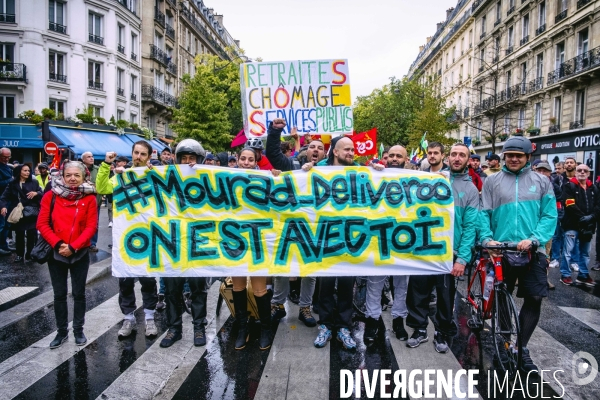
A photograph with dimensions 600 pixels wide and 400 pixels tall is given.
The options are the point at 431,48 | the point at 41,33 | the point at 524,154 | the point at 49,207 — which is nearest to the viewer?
the point at 524,154

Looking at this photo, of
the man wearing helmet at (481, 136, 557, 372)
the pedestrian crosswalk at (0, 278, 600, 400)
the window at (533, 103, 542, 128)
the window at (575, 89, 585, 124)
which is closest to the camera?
the pedestrian crosswalk at (0, 278, 600, 400)

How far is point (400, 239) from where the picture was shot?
15.3 feet

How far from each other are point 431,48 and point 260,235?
2412 inches

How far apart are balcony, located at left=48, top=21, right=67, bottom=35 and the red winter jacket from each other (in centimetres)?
2641

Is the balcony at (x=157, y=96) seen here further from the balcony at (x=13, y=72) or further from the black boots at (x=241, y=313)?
the black boots at (x=241, y=313)

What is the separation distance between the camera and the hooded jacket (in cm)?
414

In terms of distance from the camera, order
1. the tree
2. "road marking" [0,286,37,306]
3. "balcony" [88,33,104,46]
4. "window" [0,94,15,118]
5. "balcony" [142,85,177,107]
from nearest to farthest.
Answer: "road marking" [0,286,37,306]
"window" [0,94,15,118]
the tree
"balcony" [88,33,104,46]
"balcony" [142,85,177,107]

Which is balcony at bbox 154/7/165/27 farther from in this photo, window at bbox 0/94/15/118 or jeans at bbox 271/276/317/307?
jeans at bbox 271/276/317/307

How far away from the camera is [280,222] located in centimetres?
470

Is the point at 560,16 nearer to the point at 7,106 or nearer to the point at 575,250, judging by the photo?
the point at 575,250

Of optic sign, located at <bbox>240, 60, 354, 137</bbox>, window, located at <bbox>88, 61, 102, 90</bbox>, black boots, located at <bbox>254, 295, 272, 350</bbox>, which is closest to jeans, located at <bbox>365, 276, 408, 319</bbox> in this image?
black boots, located at <bbox>254, 295, 272, 350</bbox>

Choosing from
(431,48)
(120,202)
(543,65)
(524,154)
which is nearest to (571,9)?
(543,65)

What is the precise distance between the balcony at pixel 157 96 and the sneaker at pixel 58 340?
31.9 meters

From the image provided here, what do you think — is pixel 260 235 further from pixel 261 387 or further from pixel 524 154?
pixel 524 154
